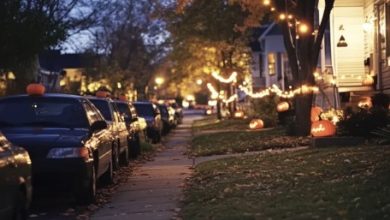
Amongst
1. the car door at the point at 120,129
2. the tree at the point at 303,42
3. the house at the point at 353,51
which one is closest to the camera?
the car door at the point at 120,129

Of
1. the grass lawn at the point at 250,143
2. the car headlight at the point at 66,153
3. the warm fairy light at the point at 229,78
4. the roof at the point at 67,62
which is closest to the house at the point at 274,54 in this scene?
the warm fairy light at the point at 229,78

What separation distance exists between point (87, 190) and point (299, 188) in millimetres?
3140

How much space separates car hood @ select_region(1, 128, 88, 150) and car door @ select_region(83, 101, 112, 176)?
1.39 ft

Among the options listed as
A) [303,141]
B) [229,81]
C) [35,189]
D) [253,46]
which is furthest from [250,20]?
[253,46]

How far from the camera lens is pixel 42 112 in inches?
486

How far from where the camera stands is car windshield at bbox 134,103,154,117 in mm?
28052

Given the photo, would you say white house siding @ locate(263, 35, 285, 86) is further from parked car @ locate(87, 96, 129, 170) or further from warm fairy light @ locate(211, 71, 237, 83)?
parked car @ locate(87, 96, 129, 170)

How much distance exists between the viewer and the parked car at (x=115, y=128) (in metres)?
15.6

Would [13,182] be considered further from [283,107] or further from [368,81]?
[283,107]

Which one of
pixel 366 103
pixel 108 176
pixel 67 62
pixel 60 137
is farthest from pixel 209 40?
pixel 60 137

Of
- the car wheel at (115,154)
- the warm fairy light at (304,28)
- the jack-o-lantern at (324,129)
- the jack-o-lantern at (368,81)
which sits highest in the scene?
the warm fairy light at (304,28)

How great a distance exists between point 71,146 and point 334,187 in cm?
374

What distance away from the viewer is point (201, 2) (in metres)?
39.8

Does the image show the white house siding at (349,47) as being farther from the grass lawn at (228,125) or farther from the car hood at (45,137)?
the car hood at (45,137)
